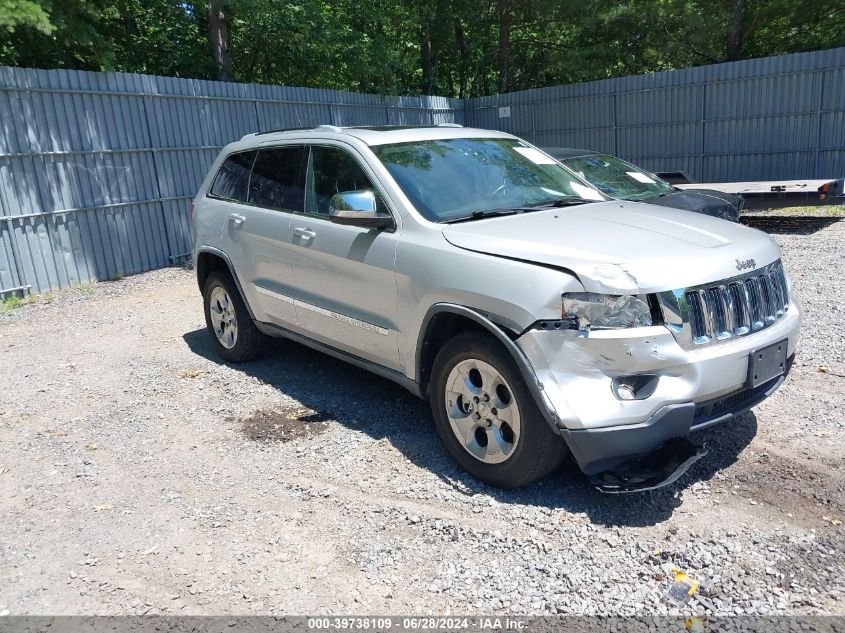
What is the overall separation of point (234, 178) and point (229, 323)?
128cm

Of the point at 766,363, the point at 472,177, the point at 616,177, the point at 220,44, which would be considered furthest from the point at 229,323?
the point at 220,44

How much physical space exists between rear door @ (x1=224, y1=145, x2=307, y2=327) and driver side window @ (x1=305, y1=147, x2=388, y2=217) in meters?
0.12

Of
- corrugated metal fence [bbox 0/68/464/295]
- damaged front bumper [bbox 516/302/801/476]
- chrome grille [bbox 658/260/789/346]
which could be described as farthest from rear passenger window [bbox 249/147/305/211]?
corrugated metal fence [bbox 0/68/464/295]

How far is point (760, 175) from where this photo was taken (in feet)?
50.5

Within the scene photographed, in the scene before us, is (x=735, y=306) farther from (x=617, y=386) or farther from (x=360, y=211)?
(x=360, y=211)

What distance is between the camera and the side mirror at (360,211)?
420cm

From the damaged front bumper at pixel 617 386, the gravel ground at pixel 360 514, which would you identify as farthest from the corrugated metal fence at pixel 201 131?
the damaged front bumper at pixel 617 386

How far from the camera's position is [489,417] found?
3713mm

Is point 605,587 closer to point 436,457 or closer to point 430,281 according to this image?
point 436,457

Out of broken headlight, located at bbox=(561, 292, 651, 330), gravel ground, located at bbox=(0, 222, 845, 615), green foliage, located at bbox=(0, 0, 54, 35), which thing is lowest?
gravel ground, located at bbox=(0, 222, 845, 615)

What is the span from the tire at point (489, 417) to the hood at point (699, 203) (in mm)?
5554

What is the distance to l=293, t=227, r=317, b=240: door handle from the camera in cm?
484

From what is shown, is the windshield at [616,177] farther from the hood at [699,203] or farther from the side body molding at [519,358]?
the side body molding at [519,358]

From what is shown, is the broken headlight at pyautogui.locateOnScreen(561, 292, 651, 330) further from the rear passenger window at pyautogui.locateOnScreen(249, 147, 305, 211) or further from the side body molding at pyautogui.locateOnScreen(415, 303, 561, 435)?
the rear passenger window at pyautogui.locateOnScreen(249, 147, 305, 211)
